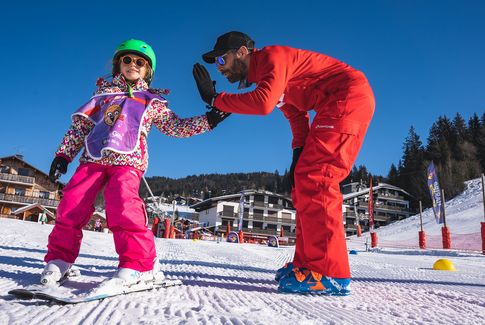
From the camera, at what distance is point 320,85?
213cm

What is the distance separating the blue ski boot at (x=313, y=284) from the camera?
5.52ft

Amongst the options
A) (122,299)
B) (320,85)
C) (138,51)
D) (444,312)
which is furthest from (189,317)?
(138,51)

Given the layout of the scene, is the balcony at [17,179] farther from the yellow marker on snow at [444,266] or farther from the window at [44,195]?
the yellow marker on snow at [444,266]

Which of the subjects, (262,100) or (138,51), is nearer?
(262,100)

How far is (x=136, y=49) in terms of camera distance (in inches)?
97.4

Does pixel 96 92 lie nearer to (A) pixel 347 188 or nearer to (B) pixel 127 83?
(B) pixel 127 83

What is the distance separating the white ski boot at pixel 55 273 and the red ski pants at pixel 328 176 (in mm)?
1222

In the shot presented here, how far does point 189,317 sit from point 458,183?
52417mm

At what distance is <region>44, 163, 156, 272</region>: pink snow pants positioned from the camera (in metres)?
1.76

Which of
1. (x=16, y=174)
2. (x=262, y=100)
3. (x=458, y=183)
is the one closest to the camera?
(x=262, y=100)

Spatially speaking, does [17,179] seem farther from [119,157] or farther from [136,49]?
[119,157]

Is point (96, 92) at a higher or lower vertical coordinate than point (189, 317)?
higher

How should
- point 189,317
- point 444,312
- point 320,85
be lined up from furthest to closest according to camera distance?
point 320,85 < point 444,312 < point 189,317

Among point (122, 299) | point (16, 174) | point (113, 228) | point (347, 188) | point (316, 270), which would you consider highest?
point (347, 188)
